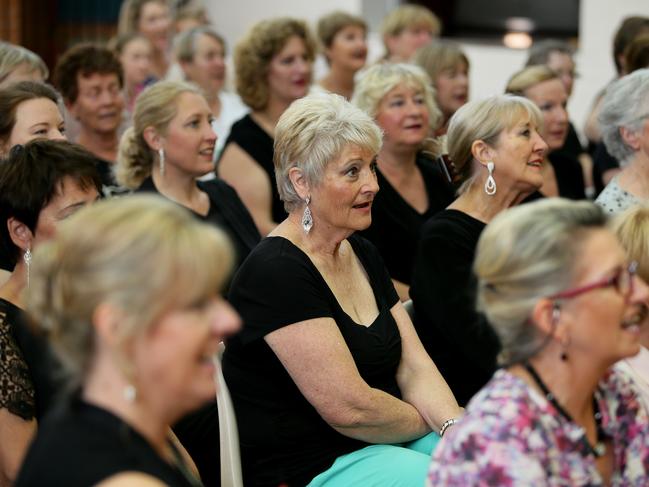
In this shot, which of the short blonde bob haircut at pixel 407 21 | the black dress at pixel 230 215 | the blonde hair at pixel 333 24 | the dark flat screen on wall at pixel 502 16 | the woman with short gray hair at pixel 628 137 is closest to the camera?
the woman with short gray hair at pixel 628 137

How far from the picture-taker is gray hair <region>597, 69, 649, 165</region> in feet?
12.2

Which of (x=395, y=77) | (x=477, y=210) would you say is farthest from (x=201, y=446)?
(x=395, y=77)

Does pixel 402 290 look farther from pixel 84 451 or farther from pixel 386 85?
pixel 84 451

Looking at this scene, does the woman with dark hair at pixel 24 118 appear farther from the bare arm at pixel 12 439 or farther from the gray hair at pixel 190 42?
the gray hair at pixel 190 42

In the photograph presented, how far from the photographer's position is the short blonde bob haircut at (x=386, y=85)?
4254 mm

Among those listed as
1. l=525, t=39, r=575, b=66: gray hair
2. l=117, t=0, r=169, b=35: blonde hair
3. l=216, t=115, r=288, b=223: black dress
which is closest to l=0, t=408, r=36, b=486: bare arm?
l=216, t=115, r=288, b=223: black dress

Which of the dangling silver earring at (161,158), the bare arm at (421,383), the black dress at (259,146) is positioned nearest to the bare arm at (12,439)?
the bare arm at (421,383)

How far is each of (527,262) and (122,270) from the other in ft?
2.32

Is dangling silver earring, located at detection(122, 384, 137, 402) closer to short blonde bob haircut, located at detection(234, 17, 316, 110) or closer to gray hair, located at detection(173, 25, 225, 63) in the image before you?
short blonde bob haircut, located at detection(234, 17, 316, 110)

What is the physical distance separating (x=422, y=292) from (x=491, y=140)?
1.86 ft

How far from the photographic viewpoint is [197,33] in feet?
20.9

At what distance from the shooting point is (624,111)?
148 inches

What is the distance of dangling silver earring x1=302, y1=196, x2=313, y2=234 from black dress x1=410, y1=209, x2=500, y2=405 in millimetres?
475

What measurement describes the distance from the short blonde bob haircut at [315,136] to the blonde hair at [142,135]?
4.14 feet
